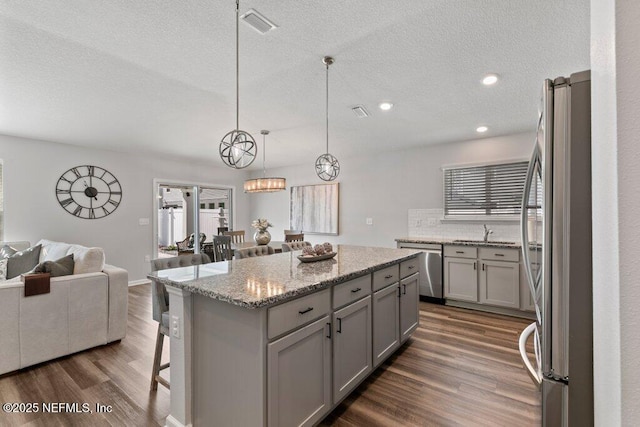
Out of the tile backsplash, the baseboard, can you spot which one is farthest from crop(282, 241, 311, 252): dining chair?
→ the baseboard

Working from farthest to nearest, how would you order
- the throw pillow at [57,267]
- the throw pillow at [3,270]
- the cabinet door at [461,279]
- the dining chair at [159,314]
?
the cabinet door at [461,279] → the throw pillow at [3,270] → the throw pillow at [57,267] → the dining chair at [159,314]

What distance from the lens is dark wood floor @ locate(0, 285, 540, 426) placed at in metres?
1.86

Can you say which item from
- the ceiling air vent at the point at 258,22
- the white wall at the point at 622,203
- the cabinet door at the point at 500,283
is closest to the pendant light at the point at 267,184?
the ceiling air vent at the point at 258,22

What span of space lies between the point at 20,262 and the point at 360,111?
13.3 feet

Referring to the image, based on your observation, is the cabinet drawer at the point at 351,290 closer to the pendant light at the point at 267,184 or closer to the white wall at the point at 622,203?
the white wall at the point at 622,203

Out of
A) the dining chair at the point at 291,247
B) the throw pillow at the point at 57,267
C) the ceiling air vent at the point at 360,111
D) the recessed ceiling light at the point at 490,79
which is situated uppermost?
the recessed ceiling light at the point at 490,79

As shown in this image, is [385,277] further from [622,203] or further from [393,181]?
[393,181]

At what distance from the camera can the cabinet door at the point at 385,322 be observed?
88.7 inches

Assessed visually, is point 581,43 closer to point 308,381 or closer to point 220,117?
point 308,381

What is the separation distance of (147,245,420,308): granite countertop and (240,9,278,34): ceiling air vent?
1.55 meters

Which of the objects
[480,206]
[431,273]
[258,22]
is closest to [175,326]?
[258,22]

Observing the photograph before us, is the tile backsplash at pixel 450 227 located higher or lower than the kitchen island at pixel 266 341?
higher

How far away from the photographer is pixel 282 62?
229cm

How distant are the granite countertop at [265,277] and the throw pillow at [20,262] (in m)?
2.50
